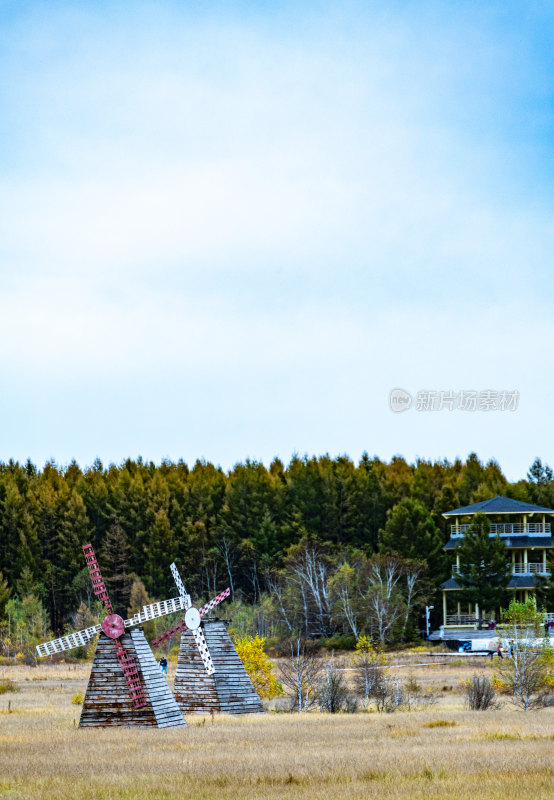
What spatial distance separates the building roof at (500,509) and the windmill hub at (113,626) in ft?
170

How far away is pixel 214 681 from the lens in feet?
130

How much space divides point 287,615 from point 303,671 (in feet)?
126

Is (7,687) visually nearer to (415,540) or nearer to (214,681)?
(214,681)

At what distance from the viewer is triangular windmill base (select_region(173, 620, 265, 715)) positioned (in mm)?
39656

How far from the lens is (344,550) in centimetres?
9319

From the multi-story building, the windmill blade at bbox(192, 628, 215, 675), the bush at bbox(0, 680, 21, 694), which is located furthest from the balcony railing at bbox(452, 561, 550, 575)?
the windmill blade at bbox(192, 628, 215, 675)

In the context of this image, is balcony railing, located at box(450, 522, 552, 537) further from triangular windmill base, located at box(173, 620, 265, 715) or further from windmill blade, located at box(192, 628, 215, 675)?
windmill blade, located at box(192, 628, 215, 675)

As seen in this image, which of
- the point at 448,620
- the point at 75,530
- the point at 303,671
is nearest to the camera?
the point at 303,671

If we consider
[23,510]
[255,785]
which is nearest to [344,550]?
[23,510]

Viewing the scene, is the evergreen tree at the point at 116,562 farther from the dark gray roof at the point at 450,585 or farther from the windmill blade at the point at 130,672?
the windmill blade at the point at 130,672

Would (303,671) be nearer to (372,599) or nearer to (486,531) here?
(372,599)

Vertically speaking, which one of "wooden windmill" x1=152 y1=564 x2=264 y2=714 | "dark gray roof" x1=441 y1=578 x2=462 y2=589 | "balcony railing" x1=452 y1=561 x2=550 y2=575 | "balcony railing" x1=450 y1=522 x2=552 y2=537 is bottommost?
"wooden windmill" x1=152 y1=564 x2=264 y2=714

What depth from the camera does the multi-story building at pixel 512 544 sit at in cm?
8131

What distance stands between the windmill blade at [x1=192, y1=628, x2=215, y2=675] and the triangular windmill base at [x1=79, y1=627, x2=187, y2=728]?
3.48 meters
